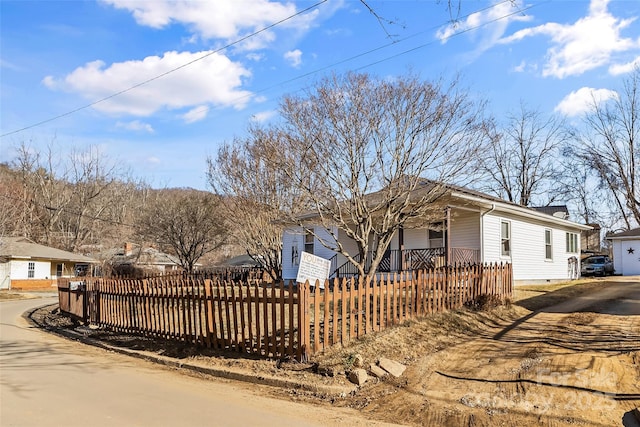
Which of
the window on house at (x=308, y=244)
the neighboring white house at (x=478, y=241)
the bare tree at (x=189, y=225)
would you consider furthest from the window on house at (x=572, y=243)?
the bare tree at (x=189, y=225)

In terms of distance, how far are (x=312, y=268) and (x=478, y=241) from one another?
11228 millimetres

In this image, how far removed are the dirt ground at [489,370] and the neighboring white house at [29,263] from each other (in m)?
37.5

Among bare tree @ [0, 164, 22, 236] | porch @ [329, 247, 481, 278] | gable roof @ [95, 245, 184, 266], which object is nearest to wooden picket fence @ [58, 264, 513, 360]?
porch @ [329, 247, 481, 278]

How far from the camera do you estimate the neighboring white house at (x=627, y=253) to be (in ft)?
104

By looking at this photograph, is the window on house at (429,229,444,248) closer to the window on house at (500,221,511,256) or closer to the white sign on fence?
the window on house at (500,221,511,256)

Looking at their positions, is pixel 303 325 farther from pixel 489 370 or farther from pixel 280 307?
pixel 489 370

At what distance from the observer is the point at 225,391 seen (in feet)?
23.4

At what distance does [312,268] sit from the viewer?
31.0ft

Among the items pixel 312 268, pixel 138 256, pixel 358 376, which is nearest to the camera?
pixel 358 376

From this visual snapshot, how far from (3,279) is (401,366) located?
45.5 metres

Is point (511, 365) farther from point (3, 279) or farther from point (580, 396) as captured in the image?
point (3, 279)

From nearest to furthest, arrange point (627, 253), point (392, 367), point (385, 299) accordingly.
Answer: point (392, 367) < point (385, 299) < point (627, 253)

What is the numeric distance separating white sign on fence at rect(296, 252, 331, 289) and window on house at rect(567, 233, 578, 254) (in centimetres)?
2084

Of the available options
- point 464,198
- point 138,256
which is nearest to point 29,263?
point 138,256
